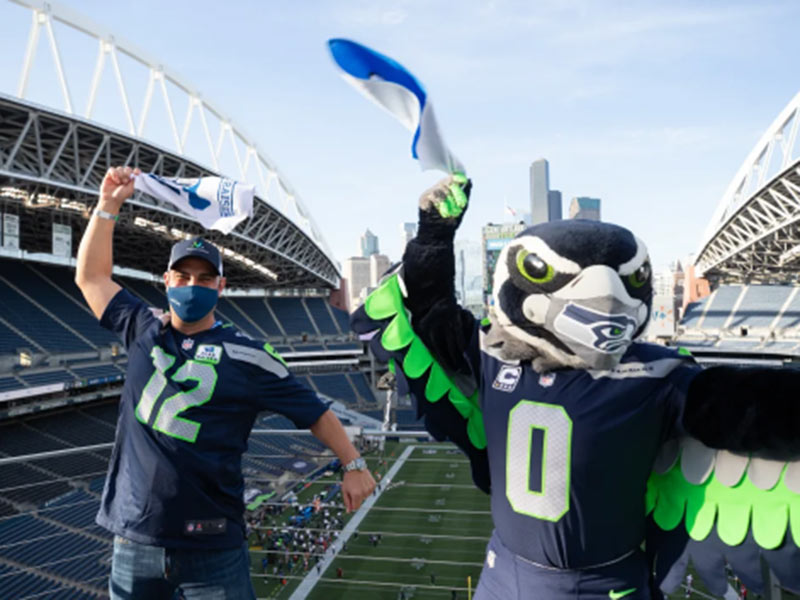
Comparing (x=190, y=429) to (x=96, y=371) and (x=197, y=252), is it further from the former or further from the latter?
(x=96, y=371)

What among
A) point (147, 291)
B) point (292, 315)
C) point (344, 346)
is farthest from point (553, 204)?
point (147, 291)

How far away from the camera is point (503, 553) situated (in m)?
1.80

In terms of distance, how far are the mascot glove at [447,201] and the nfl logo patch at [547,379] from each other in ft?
2.04

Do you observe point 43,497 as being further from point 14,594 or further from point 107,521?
point 107,521

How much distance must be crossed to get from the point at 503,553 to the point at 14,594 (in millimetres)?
13296

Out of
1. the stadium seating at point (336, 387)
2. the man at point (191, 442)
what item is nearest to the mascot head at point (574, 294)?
the man at point (191, 442)

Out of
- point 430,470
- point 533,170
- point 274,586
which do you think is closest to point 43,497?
point 274,586

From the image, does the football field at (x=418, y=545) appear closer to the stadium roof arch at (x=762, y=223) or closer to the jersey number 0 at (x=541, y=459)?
the jersey number 0 at (x=541, y=459)

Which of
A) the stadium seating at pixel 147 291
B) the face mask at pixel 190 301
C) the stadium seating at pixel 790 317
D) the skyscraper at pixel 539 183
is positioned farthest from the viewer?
the skyscraper at pixel 539 183

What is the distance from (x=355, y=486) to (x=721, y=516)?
125 centimetres

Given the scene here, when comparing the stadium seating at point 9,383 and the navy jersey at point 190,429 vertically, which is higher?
the navy jersey at point 190,429

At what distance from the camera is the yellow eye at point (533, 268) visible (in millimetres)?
1755

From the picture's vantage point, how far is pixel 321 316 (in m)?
35.3

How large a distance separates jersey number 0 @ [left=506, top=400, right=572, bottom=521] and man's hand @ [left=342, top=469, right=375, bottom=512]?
542 millimetres
